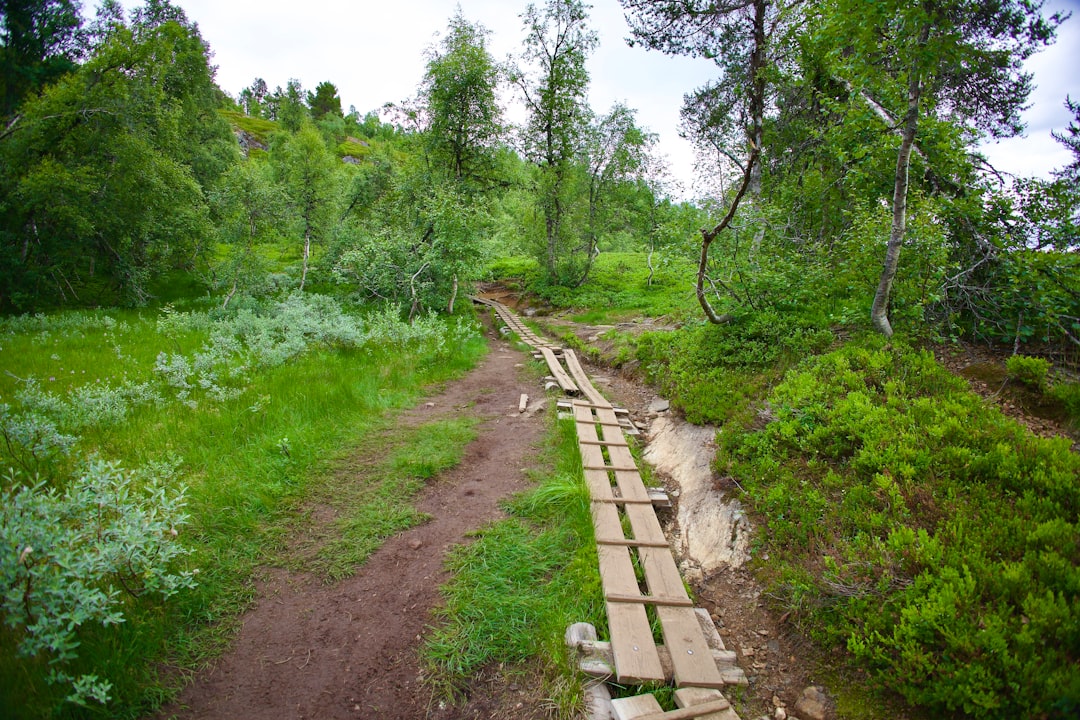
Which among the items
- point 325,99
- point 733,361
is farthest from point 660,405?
point 325,99

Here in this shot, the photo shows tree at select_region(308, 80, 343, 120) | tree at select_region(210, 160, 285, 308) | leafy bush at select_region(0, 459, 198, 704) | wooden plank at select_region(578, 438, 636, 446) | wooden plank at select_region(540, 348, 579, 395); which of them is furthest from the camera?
tree at select_region(308, 80, 343, 120)

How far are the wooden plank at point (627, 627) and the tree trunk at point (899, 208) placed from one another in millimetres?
4621

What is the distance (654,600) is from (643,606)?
5.0 inches

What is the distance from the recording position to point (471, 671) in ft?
10.00

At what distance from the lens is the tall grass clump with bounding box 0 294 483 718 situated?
95.8 inches

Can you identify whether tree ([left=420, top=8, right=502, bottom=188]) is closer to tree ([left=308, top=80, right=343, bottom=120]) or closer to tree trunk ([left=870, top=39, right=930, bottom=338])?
tree trunk ([left=870, top=39, right=930, bottom=338])

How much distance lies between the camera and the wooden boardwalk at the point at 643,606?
9.32 feet

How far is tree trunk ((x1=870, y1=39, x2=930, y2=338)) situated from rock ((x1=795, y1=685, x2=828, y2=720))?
178 inches

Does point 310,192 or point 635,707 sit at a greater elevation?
point 310,192

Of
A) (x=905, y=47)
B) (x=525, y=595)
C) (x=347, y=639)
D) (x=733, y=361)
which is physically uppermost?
(x=905, y=47)

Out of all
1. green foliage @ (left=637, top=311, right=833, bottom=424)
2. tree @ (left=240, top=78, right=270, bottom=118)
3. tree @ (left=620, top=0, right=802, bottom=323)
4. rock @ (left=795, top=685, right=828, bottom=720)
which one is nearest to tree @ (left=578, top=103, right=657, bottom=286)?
tree @ (left=620, top=0, right=802, bottom=323)

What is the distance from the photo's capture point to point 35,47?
15.3 m

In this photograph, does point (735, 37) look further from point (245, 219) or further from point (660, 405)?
point (245, 219)

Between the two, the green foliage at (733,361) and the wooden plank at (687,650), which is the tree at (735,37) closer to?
the green foliage at (733,361)
